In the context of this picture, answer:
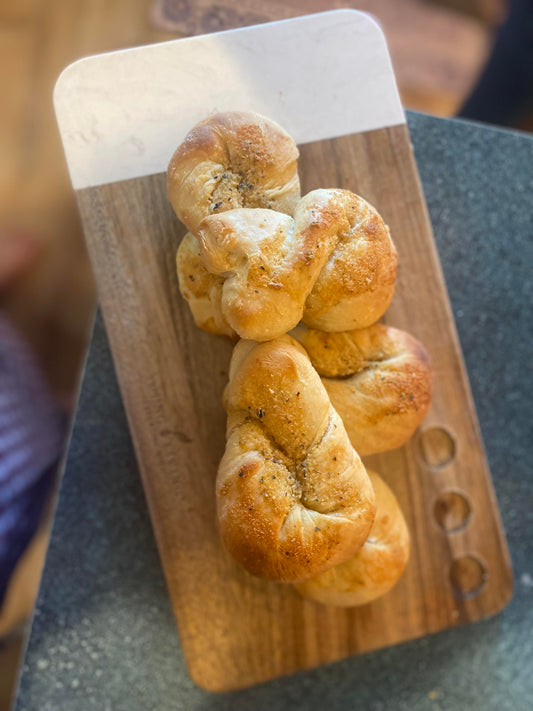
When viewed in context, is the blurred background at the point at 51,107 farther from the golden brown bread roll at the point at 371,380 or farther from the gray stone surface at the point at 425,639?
the golden brown bread roll at the point at 371,380

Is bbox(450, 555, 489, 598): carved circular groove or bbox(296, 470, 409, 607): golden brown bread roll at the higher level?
bbox(296, 470, 409, 607): golden brown bread roll

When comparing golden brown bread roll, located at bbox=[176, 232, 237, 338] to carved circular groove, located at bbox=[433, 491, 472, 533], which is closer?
golden brown bread roll, located at bbox=[176, 232, 237, 338]

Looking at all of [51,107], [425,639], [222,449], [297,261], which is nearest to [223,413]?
[222,449]

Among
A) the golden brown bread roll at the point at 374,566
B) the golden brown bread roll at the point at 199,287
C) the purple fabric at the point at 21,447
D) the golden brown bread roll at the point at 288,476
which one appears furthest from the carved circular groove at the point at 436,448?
the purple fabric at the point at 21,447

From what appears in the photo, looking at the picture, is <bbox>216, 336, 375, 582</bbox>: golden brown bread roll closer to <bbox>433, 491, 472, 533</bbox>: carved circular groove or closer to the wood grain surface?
the wood grain surface

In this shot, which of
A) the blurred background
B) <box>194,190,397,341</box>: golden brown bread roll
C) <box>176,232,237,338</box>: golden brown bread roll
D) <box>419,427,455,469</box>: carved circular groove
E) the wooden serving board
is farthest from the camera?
the blurred background

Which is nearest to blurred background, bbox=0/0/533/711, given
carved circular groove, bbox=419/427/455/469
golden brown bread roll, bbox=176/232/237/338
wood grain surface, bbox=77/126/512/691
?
wood grain surface, bbox=77/126/512/691
